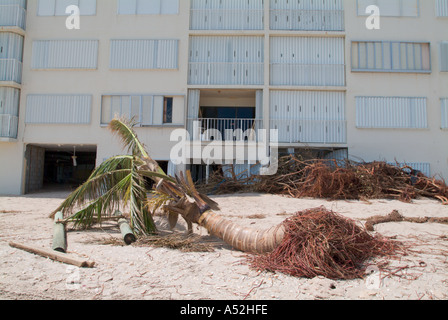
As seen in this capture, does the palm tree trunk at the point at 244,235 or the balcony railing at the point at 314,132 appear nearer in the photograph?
the palm tree trunk at the point at 244,235

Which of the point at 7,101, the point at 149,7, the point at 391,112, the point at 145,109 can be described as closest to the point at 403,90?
the point at 391,112

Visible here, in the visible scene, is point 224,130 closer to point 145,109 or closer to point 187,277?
point 145,109

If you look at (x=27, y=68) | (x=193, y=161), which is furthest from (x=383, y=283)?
(x=27, y=68)

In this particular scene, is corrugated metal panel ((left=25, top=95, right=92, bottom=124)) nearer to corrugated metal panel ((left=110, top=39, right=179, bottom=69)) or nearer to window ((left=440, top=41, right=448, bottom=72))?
corrugated metal panel ((left=110, top=39, right=179, bottom=69))

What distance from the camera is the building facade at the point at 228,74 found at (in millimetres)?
14508

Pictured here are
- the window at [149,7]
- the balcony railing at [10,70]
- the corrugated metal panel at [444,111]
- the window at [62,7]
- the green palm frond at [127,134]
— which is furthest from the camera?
the window at [62,7]

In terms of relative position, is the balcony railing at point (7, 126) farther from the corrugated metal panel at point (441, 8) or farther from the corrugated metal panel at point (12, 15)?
the corrugated metal panel at point (441, 8)

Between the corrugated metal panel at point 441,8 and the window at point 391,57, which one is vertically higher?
the corrugated metal panel at point 441,8

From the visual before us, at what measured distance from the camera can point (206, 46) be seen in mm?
15250

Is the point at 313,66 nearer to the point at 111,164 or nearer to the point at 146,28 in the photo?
the point at 146,28

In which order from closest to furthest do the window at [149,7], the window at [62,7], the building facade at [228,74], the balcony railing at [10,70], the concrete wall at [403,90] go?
the concrete wall at [403,90]
the building facade at [228,74]
the balcony railing at [10,70]
the window at [149,7]
the window at [62,7]

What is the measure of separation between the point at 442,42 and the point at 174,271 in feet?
55.8

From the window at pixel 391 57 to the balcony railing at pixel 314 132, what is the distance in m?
2.96

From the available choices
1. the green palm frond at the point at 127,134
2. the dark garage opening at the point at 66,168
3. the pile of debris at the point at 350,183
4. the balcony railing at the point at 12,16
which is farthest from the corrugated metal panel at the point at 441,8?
the balcony railing at the point at 12,16
